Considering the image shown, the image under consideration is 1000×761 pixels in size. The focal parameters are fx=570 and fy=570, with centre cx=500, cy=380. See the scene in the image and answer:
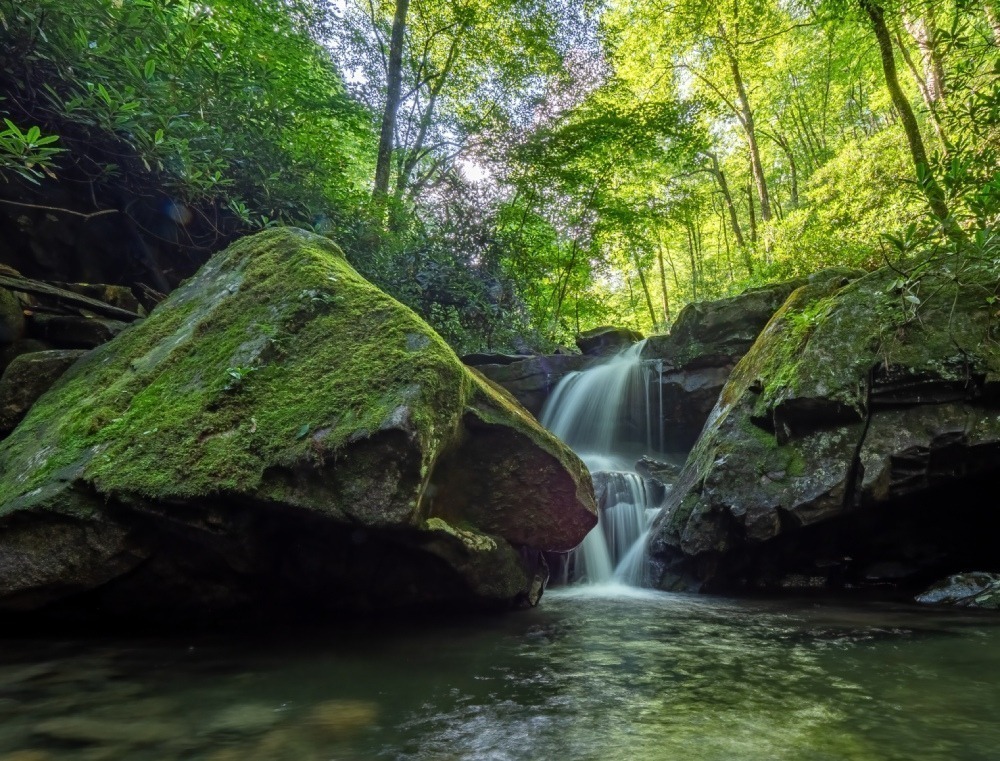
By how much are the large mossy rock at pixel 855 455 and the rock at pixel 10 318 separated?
6655 mm

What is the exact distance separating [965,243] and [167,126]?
21.2 ft

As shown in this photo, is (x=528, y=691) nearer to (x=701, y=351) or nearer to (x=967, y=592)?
(x=967, y=592)

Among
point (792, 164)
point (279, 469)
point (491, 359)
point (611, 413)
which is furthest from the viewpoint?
point (792, 164)

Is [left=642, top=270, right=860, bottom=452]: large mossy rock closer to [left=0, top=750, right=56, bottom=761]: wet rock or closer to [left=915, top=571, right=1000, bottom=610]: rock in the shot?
[left=915, top=571, right=1000, bottom=610]: rock

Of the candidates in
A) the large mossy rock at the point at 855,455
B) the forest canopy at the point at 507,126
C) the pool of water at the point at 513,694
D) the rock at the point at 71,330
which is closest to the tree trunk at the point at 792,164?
the forest canopy at the point at 507,126

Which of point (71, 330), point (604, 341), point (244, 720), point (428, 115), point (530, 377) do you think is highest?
point (428, 115)

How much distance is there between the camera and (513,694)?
2789mm

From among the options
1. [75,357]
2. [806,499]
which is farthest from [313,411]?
[806,499]

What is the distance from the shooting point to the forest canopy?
5176mm

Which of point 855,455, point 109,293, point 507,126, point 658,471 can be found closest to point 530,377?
point 658,471

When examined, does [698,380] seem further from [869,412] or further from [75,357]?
[75,357]

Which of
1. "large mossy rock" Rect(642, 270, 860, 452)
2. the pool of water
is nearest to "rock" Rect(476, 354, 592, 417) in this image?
"large mossy rock" Rect(642, 270, 860, 452)

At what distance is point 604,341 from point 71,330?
10.7 metres

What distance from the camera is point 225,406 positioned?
3.66 m
